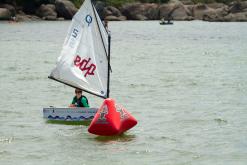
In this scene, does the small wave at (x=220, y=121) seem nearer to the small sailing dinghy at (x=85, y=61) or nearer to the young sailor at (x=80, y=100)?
the small sailing dinghy at (x=85, y=61)

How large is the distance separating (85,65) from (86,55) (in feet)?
1.31

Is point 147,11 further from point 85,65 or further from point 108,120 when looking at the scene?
point 108,120

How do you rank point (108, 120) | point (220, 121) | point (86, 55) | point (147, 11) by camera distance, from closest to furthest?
1. point (108, 120)
2. point (86, 55)
3. point (220, 121)
4. point (147, 11)

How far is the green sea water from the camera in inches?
934

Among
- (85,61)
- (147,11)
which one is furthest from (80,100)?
(147,11)

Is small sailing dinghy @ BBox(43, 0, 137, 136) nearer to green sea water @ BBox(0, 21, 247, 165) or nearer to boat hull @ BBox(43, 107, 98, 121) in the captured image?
boat hull @ BBox(43, 107, 98, 121)

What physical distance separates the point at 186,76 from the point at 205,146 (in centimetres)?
2541

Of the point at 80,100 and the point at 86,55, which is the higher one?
the point at 86,55

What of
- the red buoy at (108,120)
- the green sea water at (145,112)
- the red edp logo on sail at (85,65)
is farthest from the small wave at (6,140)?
the red edp logo on sail at (85,65)

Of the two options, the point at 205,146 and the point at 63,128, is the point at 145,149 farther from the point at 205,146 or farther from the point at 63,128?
the point at 63,128

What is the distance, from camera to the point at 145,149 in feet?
80.6

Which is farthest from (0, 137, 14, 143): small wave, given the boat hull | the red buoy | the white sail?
the white sail

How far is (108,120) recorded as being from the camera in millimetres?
25062

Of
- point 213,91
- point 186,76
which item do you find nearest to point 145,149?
point 213,91
